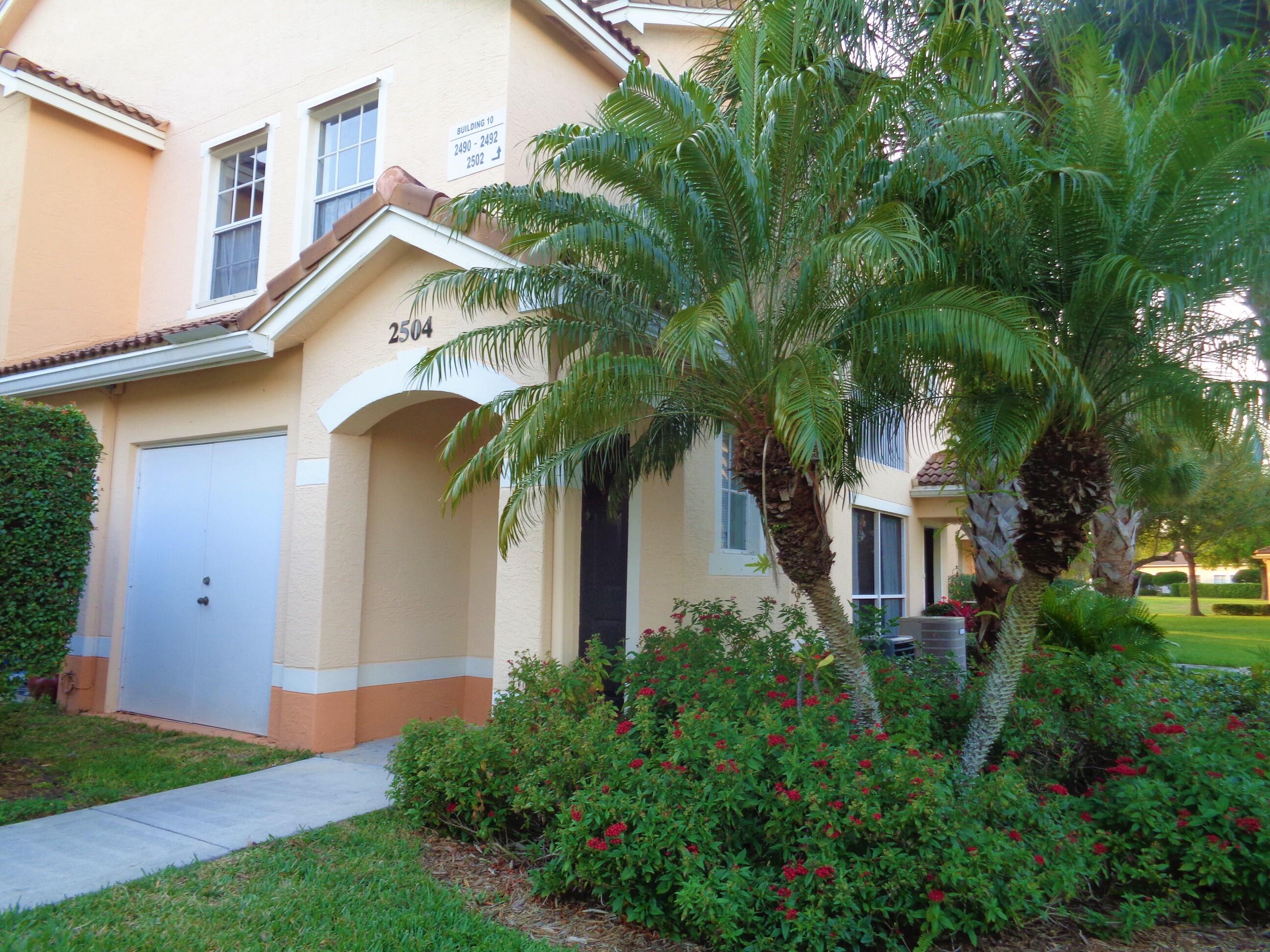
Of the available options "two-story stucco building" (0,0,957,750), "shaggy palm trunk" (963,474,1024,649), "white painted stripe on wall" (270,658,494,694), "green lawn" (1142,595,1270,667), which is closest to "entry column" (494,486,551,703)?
"two-story stucco building" (0,0,957,750)

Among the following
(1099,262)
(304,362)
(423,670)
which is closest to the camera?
(1099,262)

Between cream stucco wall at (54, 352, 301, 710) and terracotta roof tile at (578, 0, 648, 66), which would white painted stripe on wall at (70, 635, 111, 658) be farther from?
terracotta roof tile at (578, 0, 648, 66)

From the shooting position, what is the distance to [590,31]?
30.2 feet

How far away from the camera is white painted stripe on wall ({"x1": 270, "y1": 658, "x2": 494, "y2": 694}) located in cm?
800

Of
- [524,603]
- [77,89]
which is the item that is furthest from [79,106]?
[524,603]

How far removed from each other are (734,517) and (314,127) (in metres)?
6.38

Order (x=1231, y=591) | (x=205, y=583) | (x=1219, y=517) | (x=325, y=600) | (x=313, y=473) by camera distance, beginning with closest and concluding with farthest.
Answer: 1. (x=325, y=600)
2. (x=313, y=473)
3. (x=205, y=583)
4. (x=1219, y=517)
5. (x=1231, y=591)

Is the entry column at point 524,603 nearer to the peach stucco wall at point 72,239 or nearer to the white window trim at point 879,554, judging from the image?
the white window trim at point 879,554

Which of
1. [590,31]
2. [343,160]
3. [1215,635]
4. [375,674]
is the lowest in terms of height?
[1215,635]

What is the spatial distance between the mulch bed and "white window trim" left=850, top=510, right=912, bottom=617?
24.4ft

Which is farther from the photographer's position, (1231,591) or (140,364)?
(1231,591)

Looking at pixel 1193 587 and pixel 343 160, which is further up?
pixel 343 160

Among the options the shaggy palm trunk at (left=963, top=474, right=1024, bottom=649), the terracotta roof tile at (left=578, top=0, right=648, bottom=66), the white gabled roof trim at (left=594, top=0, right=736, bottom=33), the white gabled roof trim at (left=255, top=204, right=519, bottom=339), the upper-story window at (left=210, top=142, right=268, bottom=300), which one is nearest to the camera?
the white gabled roof trim at (left=255, top=204, right=519, bottom=339)

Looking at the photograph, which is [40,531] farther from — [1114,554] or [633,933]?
[1114,554]
